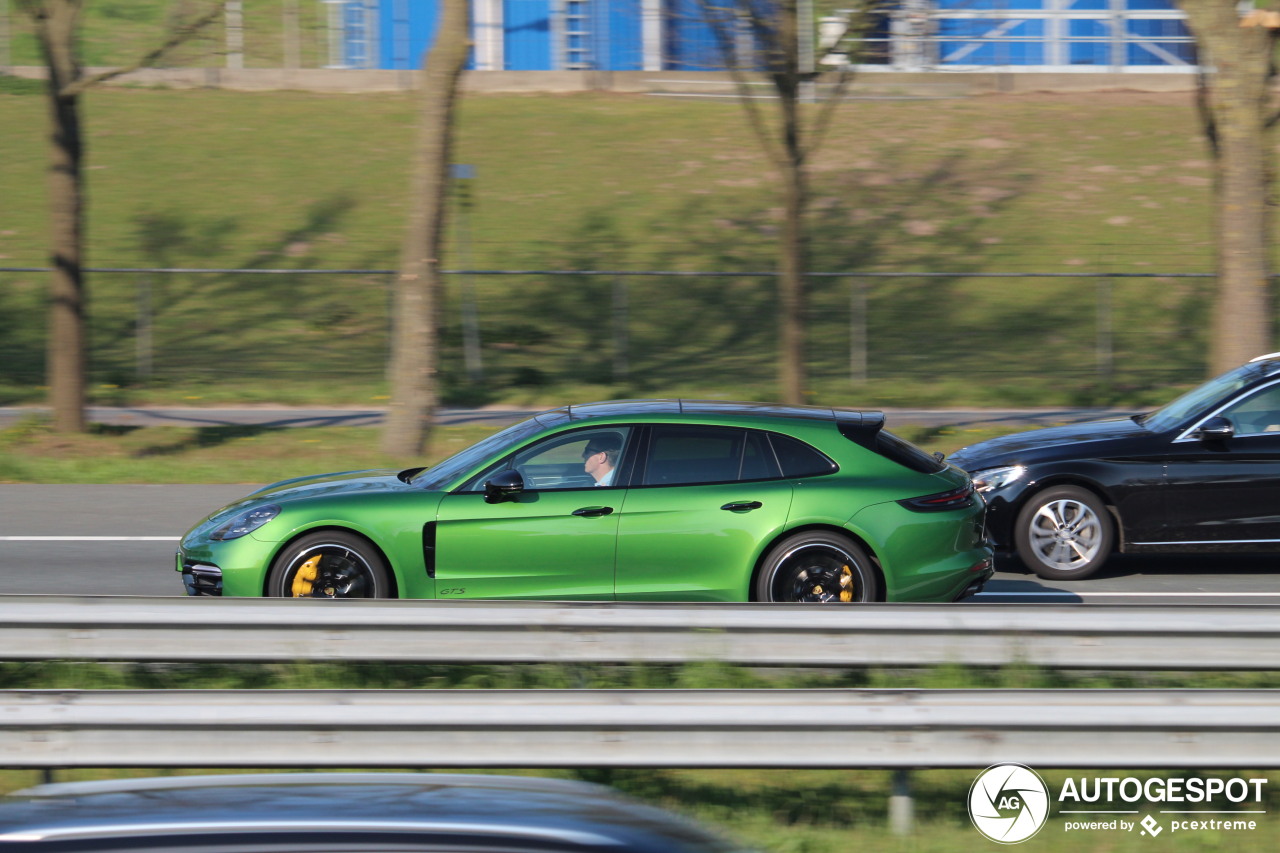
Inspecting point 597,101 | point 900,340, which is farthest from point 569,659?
point 597,101

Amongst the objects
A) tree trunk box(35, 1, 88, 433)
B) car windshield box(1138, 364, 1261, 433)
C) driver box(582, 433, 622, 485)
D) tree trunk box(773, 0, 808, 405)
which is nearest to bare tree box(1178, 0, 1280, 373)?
car windshield box(1138, 364, 1261, 433)

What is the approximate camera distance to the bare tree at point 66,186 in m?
14.5

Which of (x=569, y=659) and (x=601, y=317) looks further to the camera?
(x=601, y=317)

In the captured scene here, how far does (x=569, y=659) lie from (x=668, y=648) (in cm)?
37

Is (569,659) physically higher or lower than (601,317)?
lower

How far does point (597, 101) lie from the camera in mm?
35281

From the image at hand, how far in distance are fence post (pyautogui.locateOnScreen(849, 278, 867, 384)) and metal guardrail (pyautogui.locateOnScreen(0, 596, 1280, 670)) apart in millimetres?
15756

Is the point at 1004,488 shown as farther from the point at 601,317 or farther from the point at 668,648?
the point at 601,317

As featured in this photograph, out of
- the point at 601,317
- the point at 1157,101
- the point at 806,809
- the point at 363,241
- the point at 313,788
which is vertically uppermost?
the point at 1157,101

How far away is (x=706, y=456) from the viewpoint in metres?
7.77

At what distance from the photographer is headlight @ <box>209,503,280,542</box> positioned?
7719 mm

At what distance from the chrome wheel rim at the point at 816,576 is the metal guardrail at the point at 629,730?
3.16m

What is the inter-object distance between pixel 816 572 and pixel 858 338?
1469cm

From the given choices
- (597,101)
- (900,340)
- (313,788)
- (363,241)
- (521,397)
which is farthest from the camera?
(597,101)
